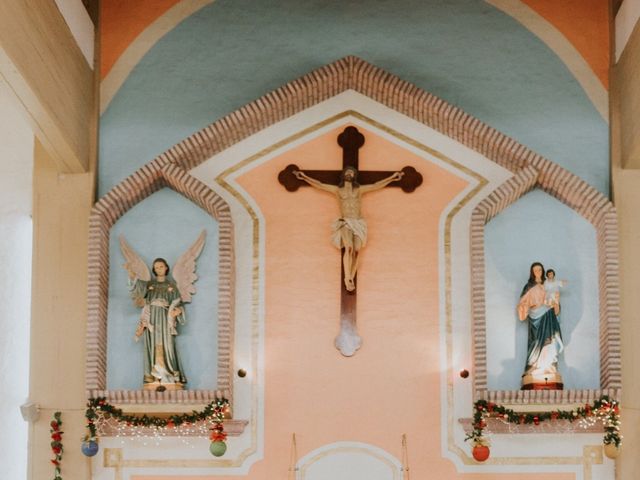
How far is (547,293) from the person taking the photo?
1357 centimetres

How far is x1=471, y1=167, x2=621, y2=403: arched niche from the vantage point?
1345 cm

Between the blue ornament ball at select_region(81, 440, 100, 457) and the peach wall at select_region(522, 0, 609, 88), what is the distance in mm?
5887

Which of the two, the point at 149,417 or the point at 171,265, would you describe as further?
the point at 171,265

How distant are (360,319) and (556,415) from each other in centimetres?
200

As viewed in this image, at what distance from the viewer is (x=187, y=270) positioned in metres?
13.9

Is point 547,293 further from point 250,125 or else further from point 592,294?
point 250,125

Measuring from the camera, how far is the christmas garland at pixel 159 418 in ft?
43.6

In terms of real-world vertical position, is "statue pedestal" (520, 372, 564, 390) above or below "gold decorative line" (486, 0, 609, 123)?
below

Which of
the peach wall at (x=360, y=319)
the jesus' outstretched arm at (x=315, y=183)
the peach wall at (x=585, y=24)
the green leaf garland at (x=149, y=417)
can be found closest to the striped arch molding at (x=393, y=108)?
the green leaf garland at (x=149, y=417)

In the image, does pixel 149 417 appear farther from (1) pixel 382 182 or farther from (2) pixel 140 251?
(1) pixel 382 182

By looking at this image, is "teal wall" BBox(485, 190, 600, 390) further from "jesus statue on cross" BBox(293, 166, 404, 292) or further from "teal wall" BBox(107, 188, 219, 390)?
"teal wall" BBox(107, 188, 219, 390)

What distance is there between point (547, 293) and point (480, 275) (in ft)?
2.10

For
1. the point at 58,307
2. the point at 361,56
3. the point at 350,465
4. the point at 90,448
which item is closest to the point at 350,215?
the point at 361,56

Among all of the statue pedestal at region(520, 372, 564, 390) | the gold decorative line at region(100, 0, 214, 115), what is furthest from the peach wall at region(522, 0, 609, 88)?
the gold decorative line at region(100, 0, 214, 115)
